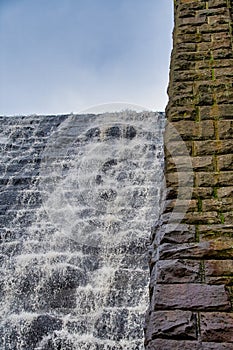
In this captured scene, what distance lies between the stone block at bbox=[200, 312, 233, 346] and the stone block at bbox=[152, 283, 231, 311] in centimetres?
3

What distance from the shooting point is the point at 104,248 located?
518cm

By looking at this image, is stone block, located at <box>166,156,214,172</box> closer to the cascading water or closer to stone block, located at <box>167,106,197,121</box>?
stone block, located at <box>167,106,197,121</box>

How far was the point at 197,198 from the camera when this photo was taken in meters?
2.36

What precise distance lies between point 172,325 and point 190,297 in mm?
157

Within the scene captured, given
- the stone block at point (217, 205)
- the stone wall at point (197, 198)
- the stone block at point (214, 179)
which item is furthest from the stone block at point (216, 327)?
the stone block at point (214, 179)

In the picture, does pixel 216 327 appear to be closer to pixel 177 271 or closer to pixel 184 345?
pixel 184 345

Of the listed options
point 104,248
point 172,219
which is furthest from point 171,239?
point 104,248

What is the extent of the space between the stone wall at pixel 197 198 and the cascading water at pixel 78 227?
201cm

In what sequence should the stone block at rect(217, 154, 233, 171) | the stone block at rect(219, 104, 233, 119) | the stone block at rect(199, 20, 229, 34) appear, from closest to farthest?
the stone block at rect(217, 154, 233, 171), the stone block at rect(219, 104, 233, 119), the stone block at rect(199, 20, 229, 34)

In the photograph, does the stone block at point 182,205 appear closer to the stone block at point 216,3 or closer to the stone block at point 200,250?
the stone block at point 200,250

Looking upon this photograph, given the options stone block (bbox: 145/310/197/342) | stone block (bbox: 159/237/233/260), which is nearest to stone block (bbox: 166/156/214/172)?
stone block (bbox: 159/237/233/260)

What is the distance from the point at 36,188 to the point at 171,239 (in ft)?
15.3

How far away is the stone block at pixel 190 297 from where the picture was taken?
195 cm

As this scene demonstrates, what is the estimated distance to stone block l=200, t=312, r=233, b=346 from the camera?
1.83 metres
